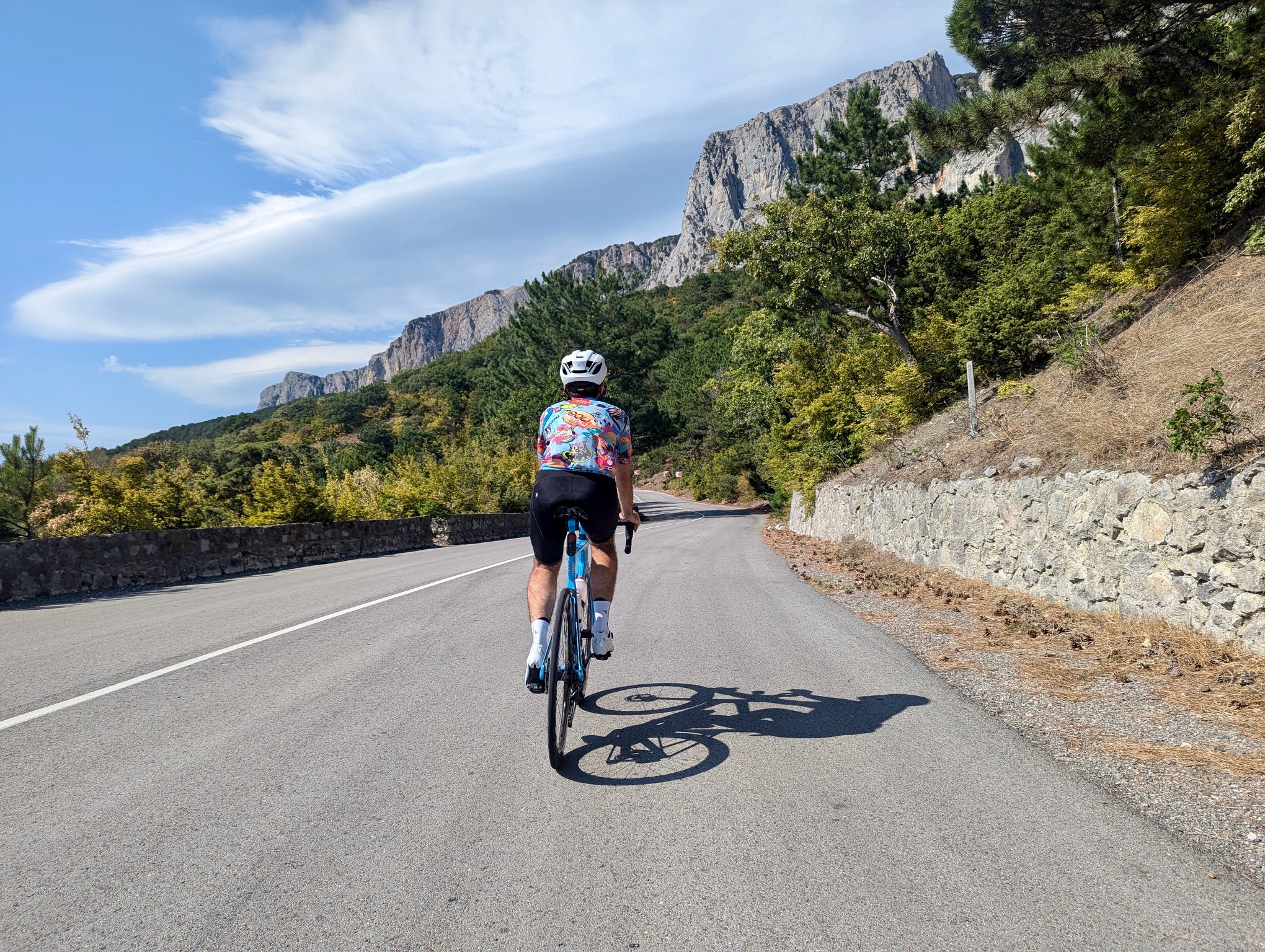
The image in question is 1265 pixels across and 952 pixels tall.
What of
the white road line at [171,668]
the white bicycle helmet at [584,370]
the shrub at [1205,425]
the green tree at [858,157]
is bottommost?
the white road line at [171,668]

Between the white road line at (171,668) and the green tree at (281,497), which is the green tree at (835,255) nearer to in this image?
the green tree at (281,497)

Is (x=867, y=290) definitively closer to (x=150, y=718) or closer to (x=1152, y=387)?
(x=1152, y=387)

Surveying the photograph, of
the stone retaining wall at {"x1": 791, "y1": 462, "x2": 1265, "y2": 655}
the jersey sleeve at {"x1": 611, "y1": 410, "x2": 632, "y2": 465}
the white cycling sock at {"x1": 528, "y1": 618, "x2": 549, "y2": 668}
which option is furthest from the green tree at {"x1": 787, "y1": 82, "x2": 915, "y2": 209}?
the white cycling sock at {"x1": 528, "y1": 618, "x2": 549, "y2": 668}

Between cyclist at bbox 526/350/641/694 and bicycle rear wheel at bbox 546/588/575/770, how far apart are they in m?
0.08

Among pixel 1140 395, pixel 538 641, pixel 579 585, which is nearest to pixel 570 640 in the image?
pixel 538 641

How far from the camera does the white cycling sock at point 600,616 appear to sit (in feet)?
13.3

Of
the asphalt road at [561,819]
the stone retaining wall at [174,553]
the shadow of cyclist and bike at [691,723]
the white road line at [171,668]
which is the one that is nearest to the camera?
the asphalt road at [561,819]

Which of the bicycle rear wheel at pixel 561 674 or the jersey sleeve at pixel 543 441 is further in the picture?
the jersey sleeve at pixel 543 441

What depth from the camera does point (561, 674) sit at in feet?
12.0

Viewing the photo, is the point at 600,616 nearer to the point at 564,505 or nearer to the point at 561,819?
the point at 564,505

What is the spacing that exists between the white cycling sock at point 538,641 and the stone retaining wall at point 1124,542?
14.9 ft

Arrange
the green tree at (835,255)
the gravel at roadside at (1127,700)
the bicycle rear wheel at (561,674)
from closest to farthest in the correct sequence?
the gravel at roadside at (1127,700)
the bicycle rear wheel at (561,674)
the green tree at (835,255)

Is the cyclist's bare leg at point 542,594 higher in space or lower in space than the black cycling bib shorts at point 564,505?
lower

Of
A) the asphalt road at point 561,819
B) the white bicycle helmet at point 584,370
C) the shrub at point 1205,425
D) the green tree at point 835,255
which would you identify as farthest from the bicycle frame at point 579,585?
the green tree at point 835,255
